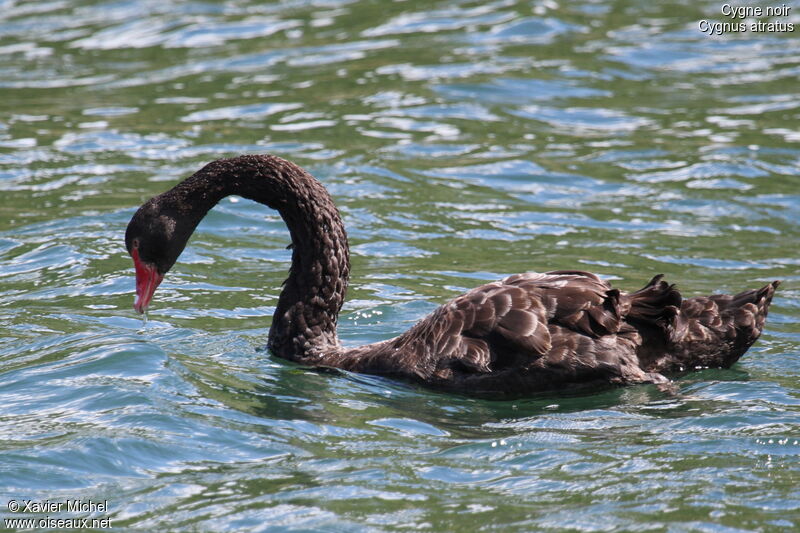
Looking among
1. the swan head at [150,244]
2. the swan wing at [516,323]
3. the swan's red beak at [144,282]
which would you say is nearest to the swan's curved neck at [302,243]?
the swan head at [150,244]

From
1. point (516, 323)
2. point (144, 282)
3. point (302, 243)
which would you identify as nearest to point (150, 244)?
point (144, 282)

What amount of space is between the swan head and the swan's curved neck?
24 centimetres

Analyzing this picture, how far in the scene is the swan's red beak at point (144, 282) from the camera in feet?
24.7

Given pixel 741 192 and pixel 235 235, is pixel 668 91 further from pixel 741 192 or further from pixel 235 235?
pixel 235 235

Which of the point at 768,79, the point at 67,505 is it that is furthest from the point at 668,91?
the point at 67,505

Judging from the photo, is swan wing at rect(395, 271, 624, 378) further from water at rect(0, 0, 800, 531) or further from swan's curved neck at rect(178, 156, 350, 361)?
swan's curved neck at rect(178, 156, 350, 361)

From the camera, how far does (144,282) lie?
7590 mm

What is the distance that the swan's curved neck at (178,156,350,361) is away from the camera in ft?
25.2
